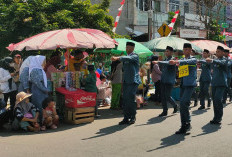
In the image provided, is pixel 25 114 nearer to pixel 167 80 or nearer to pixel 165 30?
pixel 167 80

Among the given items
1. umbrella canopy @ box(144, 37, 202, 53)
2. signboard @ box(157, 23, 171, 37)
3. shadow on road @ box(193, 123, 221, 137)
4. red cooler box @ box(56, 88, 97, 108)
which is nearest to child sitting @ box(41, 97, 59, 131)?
red cooler box @ box(56, 88, 97, 108)

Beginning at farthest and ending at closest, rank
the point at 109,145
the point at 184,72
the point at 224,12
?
the point at 224,12 → the point at 184,72 → the point at 109,145

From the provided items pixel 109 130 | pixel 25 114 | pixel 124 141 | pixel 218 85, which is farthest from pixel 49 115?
pixel 218 85

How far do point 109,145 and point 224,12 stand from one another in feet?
108

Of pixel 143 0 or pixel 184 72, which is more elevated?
pixel 143 0

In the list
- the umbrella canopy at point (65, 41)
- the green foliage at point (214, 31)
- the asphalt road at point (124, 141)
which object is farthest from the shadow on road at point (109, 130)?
the green foliage at point (214, 31)

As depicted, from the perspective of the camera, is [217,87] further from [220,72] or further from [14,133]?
[14,133]

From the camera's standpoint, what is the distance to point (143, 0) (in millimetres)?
25719

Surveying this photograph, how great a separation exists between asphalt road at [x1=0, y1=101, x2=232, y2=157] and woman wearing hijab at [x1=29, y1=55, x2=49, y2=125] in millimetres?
807

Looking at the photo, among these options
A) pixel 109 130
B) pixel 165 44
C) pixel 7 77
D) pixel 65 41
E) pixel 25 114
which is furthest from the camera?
pixel 165 44

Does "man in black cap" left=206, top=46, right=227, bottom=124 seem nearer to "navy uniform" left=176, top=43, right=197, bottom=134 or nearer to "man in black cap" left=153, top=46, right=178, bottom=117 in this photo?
"navy uniform" left=176, top=43, right=197, bottom=134

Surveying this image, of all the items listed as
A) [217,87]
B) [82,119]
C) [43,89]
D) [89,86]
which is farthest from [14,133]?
[217,87]

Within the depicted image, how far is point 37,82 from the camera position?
23.6 ft

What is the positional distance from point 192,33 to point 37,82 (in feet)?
63.7
